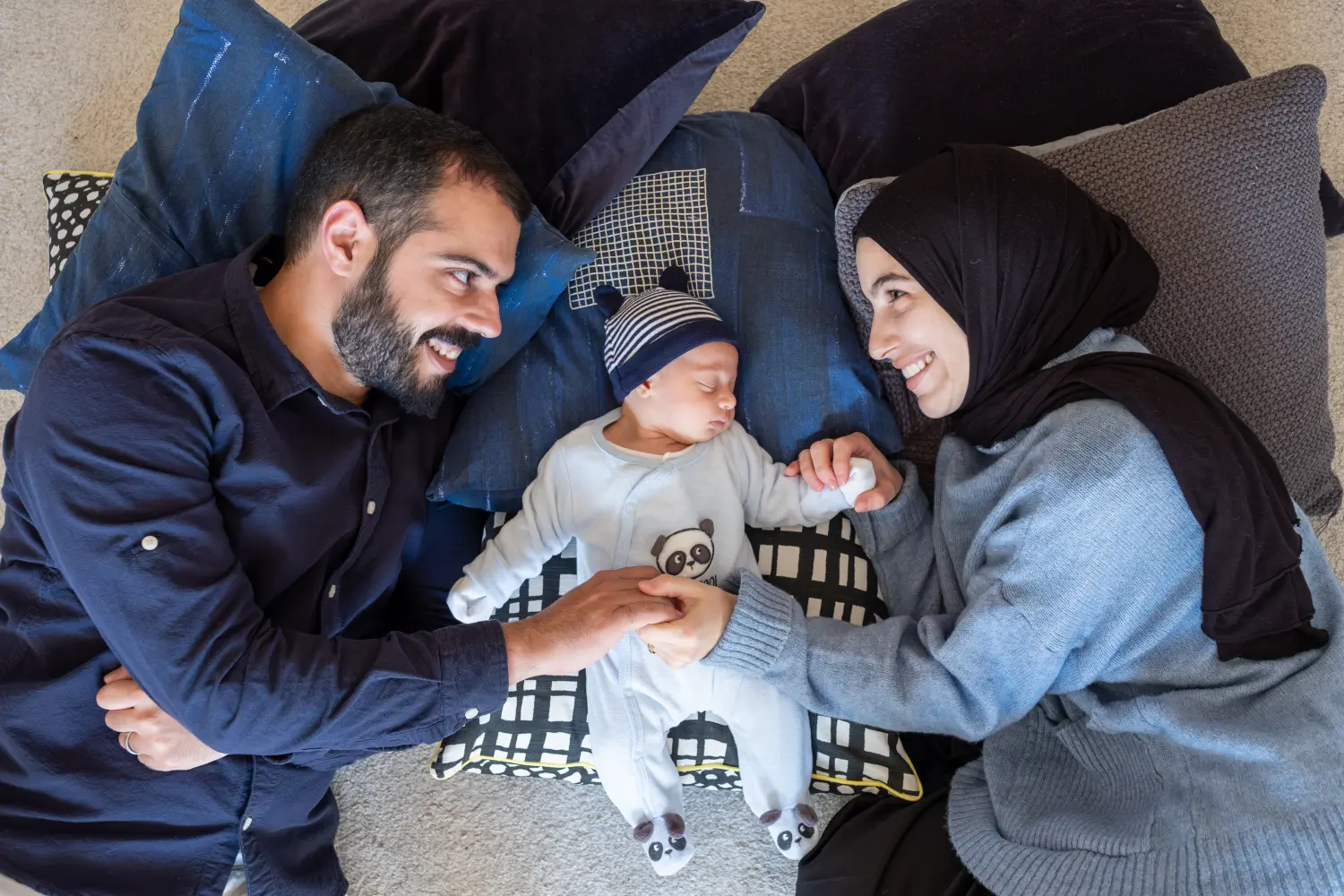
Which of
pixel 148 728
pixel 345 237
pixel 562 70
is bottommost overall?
pixel 148 728

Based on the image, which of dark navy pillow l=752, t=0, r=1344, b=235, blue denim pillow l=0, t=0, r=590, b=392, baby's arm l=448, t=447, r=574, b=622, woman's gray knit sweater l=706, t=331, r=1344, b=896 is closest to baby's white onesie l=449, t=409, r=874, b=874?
baby's arm l=448, t=447, r=574, b=622

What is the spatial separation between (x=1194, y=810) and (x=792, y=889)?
0.79 meters

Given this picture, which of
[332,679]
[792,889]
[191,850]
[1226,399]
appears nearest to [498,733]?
[332,679]

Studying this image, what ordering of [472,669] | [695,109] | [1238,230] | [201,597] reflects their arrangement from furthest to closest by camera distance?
[695,109], [1238,230], [472,669], [201,597]

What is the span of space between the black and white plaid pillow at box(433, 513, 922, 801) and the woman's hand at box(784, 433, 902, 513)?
12cm

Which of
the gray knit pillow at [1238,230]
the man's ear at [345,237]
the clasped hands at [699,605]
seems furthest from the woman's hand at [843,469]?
the man's ear at [345,237]

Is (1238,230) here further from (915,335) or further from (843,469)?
(843,469)

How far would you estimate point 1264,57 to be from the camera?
85.6 inches

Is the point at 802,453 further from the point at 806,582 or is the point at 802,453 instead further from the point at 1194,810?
the point at 1194,810

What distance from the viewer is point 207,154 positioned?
5.26 feet

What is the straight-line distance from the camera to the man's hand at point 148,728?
4.63 feet

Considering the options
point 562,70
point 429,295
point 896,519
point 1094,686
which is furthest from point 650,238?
point 1094,686

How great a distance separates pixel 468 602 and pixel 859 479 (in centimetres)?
70

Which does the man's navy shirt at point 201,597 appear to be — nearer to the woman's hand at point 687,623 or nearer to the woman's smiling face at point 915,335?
the woman's hand at point 687,623
